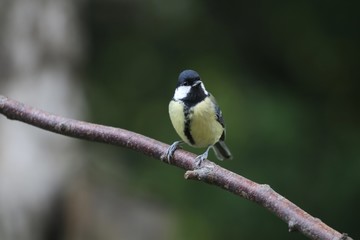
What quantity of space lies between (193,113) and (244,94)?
7.58 ft

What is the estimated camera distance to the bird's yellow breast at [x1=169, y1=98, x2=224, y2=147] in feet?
7.74

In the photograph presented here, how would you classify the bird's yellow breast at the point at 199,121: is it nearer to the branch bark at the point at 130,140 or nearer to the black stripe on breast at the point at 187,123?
the black stripe on breast at the point at 187,123

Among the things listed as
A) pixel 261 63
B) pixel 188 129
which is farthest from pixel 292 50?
pixel 188 129

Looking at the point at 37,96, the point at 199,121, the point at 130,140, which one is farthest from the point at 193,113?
the point at 37,96

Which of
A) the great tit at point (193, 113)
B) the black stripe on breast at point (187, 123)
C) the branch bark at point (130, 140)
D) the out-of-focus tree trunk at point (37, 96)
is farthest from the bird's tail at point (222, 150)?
the out-of-focus tree trunk at point (37, 96)

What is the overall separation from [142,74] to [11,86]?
110cm

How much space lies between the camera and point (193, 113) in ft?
7.80

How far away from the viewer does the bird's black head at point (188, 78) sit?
2307 millimetres

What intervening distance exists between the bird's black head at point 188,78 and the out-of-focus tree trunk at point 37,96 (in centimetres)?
215

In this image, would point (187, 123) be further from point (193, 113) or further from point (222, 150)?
point (222, 150)

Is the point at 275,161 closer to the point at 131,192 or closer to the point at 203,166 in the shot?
the point at 131,192

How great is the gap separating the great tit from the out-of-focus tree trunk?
79.6 inches

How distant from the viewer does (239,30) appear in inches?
201

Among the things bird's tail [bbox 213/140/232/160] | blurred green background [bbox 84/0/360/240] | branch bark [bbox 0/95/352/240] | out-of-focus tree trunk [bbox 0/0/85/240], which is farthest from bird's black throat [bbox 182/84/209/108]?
out-of-focus tree trunk [bbox 0/0/85/240]
